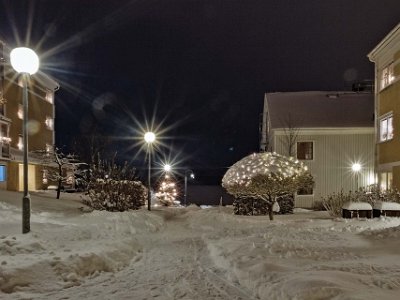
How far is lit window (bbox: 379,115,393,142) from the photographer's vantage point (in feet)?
77.6

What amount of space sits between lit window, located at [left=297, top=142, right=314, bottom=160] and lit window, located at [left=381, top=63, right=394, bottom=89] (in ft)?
22.6

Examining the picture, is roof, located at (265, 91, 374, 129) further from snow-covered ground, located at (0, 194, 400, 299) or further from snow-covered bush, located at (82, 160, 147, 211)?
snow-covered ground, located at (0, 194, 400, 299)

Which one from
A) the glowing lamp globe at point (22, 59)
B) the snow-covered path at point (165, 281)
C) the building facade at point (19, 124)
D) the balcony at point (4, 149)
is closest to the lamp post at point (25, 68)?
A: the glowing lamp globe at point (22, 59)

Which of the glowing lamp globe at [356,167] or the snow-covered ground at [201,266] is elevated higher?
the glowing lamp globe at [356,167]

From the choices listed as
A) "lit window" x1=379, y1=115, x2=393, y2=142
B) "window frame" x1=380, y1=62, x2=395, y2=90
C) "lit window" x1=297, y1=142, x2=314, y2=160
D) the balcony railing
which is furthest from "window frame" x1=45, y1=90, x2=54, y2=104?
"lit window" x1=379, y1=115, x2=393, y2=142

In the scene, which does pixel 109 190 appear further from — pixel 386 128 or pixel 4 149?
pixel 386 128

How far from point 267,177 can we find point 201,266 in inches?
424

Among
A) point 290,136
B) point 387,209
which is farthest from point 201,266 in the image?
point 290,136

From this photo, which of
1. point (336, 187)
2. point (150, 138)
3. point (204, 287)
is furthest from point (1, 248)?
point (336, 187)

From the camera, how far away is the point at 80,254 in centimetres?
845

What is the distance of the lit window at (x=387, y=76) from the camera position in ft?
77.5

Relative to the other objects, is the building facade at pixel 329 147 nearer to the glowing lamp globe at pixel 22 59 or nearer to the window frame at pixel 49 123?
the glowing lamp globe at pixel 22 59

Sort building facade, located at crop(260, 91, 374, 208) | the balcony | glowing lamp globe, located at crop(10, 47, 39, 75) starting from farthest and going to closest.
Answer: the balcony → building facade, located at crop(260, 91, 374, 208) → glowing lamp globe, located at crop(10, 47, 39, 75)

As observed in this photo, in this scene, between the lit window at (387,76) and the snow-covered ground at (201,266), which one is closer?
the snow-covered ground at (201,266)
